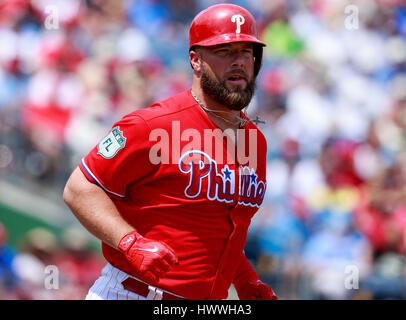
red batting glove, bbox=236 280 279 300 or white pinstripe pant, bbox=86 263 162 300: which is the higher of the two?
red batting glove, bbox=236 280 279 300

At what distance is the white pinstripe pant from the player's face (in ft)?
3.01

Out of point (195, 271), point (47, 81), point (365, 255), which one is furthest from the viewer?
point (47, 81)

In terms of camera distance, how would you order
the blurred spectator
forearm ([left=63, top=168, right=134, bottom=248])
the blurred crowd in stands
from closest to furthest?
forearm ([left=63, top=168, right=134, bottom=248]) → the blurred spectator → the blurred crowd in stands

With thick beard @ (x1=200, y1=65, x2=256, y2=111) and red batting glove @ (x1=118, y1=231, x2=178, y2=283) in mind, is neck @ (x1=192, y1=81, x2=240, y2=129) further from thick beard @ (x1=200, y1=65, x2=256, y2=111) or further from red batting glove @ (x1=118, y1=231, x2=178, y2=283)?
red batting glove @ (x1=118, y1=231, x2=178, y2=283)

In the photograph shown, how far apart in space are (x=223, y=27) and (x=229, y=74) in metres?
0.22

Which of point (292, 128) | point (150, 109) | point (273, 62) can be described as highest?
point (273, 62)

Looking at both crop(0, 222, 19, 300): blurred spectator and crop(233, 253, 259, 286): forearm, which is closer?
crop(233, 253, 259, 286): forearm

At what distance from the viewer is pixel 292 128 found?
795 cm

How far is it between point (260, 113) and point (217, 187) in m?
5.30

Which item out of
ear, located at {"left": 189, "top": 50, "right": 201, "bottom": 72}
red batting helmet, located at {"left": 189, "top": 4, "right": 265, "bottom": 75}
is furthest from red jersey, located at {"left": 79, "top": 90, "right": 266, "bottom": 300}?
red batting helmet, located at {"left": 189, "top": 4, "right": 265, "bottom": 75}

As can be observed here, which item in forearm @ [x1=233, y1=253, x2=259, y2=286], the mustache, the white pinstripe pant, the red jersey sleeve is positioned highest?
the mustache

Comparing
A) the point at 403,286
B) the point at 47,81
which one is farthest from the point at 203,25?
the point at 47,81

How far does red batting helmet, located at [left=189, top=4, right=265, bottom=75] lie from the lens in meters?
3.13

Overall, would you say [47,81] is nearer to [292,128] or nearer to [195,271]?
[292,128]
